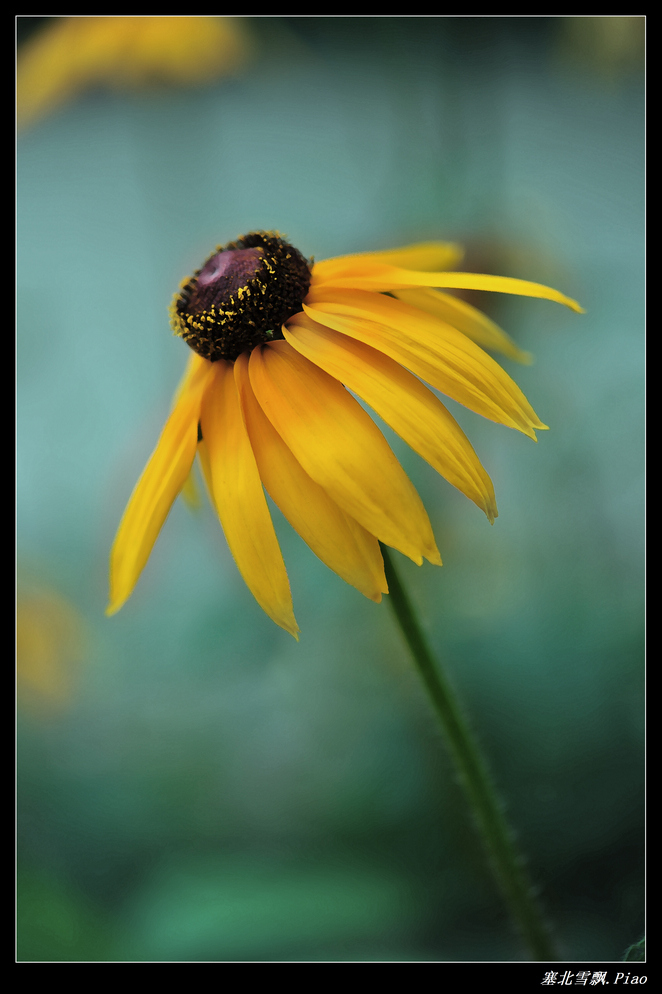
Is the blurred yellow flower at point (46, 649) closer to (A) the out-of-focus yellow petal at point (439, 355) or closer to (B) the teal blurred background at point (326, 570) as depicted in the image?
→ (B) the teal blurred background at point (326, 570)

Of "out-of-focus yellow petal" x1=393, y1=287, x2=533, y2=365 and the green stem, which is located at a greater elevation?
"out-of-focus yellow petal" x1=393, y1=287, x2=533, y2=365

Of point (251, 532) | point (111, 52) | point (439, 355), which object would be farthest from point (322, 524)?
point (111, 52)

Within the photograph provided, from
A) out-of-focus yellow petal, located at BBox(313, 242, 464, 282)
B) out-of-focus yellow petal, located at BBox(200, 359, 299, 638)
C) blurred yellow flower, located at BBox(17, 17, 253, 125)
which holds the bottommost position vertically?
out-of-focus yellow petal, located at BBox(200, 359, 299, 638)

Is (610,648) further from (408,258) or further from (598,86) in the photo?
(598,86)

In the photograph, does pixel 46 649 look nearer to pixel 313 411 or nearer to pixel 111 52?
pixel 313 411

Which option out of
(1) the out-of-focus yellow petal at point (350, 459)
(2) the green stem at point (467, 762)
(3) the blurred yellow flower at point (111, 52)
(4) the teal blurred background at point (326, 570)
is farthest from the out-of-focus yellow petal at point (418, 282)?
(3) the blurred yellow flower at point (111, 52)

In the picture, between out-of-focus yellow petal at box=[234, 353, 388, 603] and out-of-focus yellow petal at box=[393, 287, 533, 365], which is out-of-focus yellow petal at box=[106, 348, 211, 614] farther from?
out-of-focus yellow petal at box=[393, 287, 533, 365]

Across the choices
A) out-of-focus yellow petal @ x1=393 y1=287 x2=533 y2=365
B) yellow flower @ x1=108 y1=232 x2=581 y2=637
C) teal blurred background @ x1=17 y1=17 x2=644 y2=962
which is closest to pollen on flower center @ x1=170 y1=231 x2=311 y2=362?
yellow flower @ x1=108 y1=232 x2=581 y2=637
